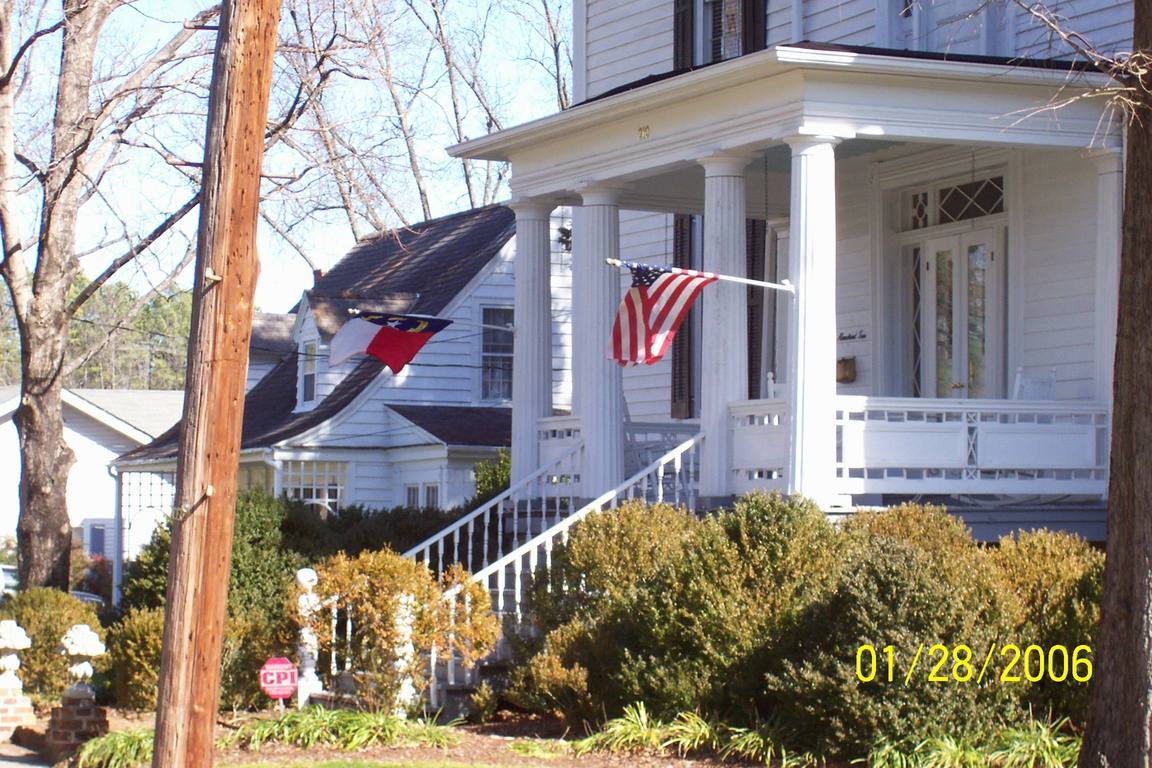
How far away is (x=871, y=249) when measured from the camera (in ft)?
58.4

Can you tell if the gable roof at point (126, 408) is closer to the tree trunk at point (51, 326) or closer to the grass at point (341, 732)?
the tree trunk at point (51, 326)

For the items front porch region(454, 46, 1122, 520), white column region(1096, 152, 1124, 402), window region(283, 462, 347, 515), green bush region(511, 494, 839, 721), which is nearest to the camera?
green bush region(511, 494, 839, 721)

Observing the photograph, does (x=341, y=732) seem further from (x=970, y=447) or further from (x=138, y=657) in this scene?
(x=970, y=447)

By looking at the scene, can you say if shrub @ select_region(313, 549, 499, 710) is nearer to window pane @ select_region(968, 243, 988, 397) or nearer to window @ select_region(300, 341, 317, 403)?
window pane @ select_region(968, 243, 988, 397)

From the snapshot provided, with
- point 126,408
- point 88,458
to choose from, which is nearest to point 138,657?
→ point 88,458

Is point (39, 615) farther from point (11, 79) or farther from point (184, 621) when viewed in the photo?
point (184, 621)

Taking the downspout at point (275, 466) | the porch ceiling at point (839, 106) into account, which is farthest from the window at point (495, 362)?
the porch ceiling at point (839, 106)

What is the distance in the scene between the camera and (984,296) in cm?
1686

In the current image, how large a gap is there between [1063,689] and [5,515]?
36.5 meters

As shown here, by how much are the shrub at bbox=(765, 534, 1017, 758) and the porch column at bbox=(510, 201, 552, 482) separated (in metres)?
7.19

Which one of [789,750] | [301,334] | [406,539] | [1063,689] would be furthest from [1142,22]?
[301,334]

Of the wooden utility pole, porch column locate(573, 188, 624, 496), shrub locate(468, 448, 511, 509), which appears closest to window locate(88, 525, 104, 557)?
shrub locate(468, 448, 511, 509)

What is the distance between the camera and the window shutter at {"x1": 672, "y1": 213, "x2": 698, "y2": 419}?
20422mm

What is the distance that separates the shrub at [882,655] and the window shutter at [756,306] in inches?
345
